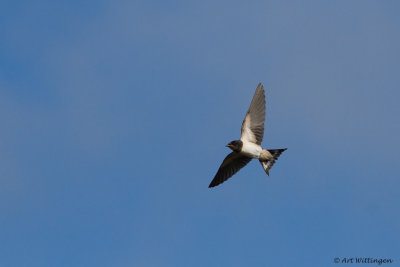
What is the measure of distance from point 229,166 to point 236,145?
1389mm

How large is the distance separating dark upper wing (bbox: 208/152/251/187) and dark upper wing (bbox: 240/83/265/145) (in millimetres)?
867

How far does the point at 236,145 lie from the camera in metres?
20.7

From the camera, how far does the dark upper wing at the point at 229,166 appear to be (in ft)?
70.7

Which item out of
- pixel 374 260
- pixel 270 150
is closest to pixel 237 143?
pixel 270 150

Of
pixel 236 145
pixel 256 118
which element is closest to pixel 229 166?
pixel 236 145

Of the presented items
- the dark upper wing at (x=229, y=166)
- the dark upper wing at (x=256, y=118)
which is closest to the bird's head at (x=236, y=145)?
the dark upper wing at (x=256, y=118)

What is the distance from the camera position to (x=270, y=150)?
2095 cm

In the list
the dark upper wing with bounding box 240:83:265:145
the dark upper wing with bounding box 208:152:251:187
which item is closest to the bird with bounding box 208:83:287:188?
the dark upper wing with bounding box 240:83:265:145

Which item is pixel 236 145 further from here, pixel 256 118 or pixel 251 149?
pixel 256 118

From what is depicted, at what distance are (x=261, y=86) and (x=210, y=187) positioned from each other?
3.74 metres

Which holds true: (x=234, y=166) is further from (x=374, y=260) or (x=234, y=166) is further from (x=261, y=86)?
(x=374, y=260)

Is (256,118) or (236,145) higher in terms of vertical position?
(256,118)

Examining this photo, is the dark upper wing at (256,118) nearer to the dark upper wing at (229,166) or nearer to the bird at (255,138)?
the bird at (255,138)

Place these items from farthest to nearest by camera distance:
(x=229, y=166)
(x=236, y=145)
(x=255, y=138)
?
(x=229, y=166) < (x=255, y=138) < (x=236, y=145)
